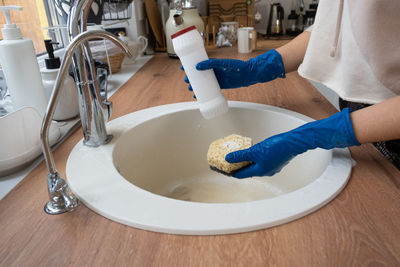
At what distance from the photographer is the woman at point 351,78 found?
2.22ft

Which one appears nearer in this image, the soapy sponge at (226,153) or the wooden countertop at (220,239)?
the wooden countertop at (220,239)

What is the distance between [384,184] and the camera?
2.04ft

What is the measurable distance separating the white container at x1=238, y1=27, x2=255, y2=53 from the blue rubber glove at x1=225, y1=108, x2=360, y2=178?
46.1 inches

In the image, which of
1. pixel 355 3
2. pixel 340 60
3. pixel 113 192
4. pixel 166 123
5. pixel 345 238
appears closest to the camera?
pixel 345 238

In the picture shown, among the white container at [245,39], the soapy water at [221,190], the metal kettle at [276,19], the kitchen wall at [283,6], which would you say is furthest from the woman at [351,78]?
the kitchen wall at [283,6]

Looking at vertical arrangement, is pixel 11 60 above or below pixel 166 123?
above

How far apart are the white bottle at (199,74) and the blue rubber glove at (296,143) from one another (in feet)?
0.47

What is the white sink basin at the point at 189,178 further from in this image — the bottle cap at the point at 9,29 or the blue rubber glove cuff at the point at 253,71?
the bottle cap at the point at 9,29

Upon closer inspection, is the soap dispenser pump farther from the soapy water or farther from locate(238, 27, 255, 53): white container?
locate(238, 27, 255, 53): white container

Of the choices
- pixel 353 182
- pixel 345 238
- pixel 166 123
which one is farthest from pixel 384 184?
pixel 166 123

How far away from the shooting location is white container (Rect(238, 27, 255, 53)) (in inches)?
71.8

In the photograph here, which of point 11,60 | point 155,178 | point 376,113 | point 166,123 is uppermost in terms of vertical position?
point 11,60

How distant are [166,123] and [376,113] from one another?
630mm

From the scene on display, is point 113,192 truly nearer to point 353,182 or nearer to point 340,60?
point 353,182
